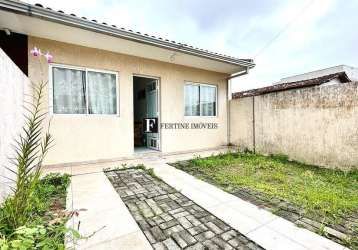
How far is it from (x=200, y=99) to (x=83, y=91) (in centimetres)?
379

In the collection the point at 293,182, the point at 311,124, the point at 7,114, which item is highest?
the point at 7,114

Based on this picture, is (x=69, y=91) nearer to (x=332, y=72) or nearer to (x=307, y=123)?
(x=307, y=123)

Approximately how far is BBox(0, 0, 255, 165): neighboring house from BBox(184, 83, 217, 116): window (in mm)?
35

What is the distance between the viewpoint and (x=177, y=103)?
625cm

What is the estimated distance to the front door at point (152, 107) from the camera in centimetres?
619

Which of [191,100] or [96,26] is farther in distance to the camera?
[191,100]

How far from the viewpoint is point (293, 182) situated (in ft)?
12.0

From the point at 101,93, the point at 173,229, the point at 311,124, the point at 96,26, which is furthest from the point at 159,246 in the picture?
the point at 311,124

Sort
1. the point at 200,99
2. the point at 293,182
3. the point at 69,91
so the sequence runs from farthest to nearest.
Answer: the point at 200,99, the point at 69,91, the point at 293,182

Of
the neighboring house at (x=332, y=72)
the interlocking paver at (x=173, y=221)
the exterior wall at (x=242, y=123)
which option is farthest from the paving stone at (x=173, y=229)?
the neighboring house at (x=332, y=72)

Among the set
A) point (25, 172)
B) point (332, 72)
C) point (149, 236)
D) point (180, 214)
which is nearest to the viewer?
point (25, 172)

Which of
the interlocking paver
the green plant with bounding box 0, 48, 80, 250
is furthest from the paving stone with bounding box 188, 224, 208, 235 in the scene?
the green plant with bounding box 0, 48, 80, 250

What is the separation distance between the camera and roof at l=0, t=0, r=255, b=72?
315 centimetres

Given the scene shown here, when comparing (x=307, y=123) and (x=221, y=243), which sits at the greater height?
(x=307, y=123)
